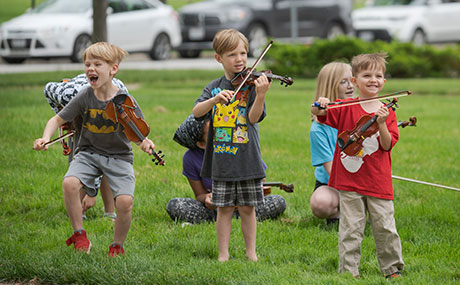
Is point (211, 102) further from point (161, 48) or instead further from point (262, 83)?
point (161, 48)

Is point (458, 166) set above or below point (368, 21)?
below

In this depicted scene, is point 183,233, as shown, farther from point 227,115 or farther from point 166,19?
point 166,19

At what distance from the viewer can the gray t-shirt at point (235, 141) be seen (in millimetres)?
4676

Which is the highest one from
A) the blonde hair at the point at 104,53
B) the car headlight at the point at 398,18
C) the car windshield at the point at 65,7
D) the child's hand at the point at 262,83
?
the car windshield at the point at 65,7

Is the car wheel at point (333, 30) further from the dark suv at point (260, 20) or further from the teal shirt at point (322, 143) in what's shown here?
the teal shirt at point (322, 143)

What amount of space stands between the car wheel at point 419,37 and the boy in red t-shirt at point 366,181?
60.4ft

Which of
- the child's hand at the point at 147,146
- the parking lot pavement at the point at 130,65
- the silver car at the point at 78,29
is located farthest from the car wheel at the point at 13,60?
the child's hand at the point at 147,146

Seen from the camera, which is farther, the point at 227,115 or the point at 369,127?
the point at 227,115

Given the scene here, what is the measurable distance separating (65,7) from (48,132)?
14068 mm

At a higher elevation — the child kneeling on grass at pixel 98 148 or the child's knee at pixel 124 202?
the child kneeling on grass at pixel 98 148

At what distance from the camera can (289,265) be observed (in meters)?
4.81

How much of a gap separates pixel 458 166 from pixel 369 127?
4169mm

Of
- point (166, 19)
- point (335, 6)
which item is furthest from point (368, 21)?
point (166, 19)

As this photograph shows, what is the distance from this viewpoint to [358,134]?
4.26 metres
